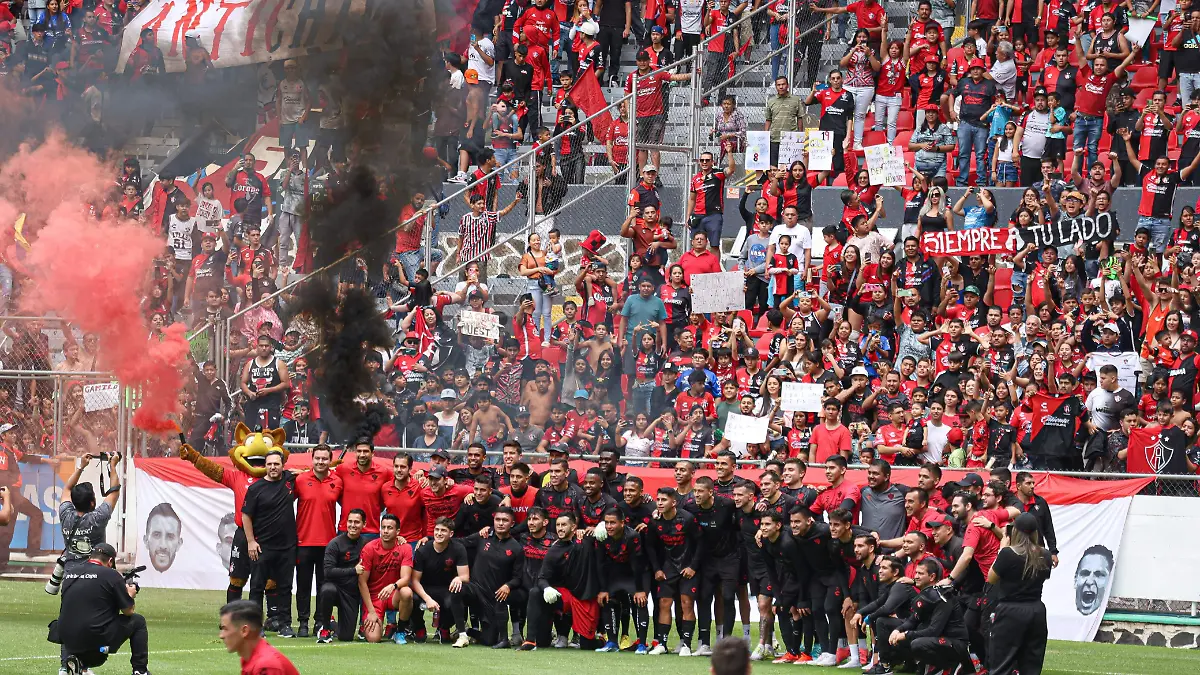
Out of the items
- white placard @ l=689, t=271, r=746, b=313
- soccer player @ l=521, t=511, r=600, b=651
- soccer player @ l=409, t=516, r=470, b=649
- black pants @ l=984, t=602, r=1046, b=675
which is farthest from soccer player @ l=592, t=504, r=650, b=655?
white placard @ l=689, t=271, r=746, b=313

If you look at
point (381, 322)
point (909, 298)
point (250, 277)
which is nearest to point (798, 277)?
point (909, 298)

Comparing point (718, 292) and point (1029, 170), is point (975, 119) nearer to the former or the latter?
point (1029, 170)

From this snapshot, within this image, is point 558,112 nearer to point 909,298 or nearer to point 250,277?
point 250,277

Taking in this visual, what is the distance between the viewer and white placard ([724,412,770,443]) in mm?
18359

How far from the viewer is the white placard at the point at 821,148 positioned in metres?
23.2

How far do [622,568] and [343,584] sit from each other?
8.68ft

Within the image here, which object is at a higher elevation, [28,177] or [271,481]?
[28,177]

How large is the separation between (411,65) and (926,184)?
7.75m

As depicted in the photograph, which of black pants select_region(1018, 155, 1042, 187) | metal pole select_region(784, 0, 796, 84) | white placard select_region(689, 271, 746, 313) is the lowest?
white placard select_region(689, 271, 746, 313)

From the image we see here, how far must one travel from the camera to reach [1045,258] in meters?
20.0

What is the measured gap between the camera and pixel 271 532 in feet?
53.6

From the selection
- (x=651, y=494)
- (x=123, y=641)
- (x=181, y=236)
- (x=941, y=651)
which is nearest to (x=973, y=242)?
(x=651, y=494)

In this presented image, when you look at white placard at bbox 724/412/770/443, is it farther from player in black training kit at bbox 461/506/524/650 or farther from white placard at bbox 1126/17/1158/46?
white placard at bbox 1126/17/1158/46

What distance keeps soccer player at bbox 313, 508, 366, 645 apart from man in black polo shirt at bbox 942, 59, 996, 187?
10.2 m
